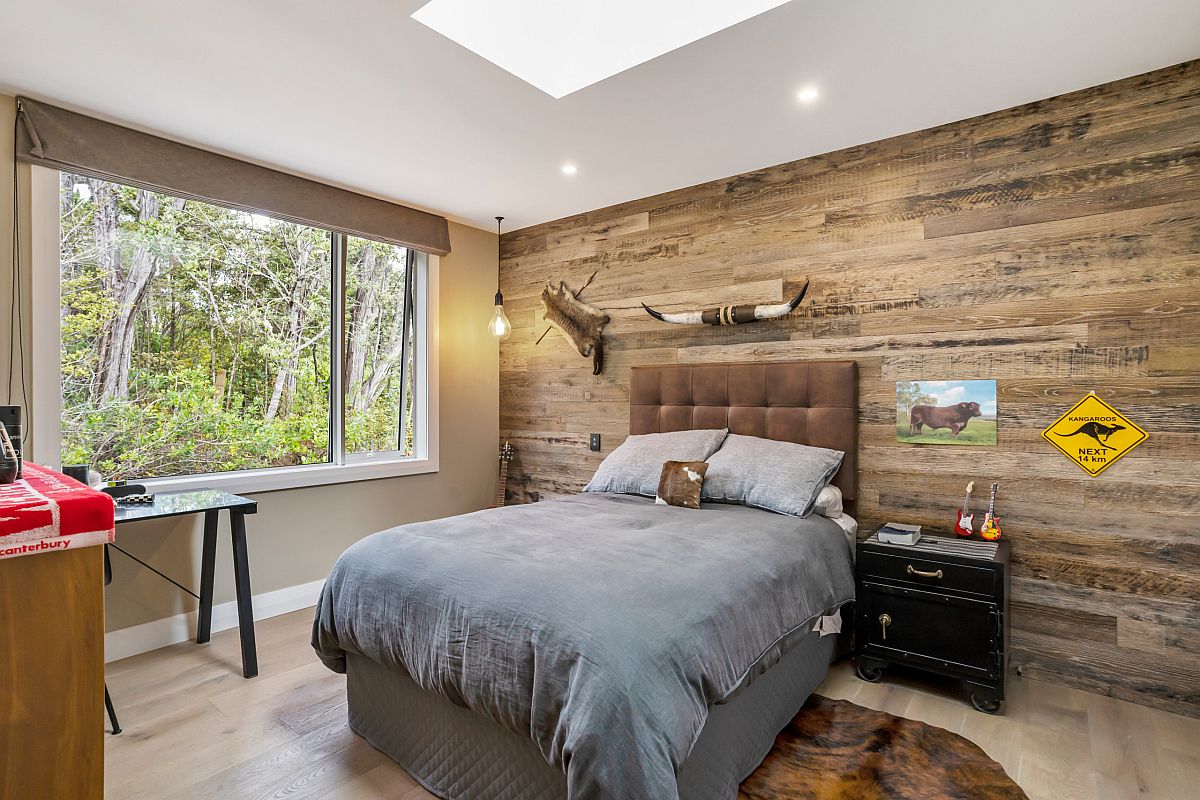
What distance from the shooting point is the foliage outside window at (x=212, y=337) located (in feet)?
9.50

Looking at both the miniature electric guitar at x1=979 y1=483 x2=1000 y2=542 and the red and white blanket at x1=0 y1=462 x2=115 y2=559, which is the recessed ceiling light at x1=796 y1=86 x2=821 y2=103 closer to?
the miniature electric guitar at x1=979 y1=483 x2=1000 y2=542

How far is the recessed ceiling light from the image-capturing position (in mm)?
2523

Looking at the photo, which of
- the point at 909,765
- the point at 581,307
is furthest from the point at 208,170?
the point at 909,765

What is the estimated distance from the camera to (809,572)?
7.55ft

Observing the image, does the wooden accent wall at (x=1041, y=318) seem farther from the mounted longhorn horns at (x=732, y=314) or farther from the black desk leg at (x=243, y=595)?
the black desk leg at (x=243, y=595)

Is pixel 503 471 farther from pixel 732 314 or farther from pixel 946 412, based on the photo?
pixel 946 412

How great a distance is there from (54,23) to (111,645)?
255cm

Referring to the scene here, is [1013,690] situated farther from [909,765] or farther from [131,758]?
[131,758]

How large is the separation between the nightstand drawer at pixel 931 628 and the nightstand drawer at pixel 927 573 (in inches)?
1.7

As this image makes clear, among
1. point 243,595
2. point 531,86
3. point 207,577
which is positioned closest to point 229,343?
point 207,577

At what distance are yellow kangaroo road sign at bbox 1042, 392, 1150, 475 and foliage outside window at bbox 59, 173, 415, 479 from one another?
3.66 metres

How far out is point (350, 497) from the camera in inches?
150

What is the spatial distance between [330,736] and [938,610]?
2.33m

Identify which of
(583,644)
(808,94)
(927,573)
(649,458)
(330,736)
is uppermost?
(808,94)
